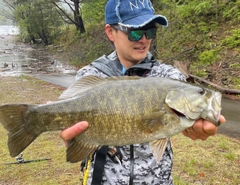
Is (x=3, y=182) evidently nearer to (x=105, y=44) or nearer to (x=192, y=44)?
(x=192, y=44)

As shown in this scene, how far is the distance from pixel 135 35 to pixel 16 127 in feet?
4.44

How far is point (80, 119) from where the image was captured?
2.25 meters

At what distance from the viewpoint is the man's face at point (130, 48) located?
2.78 metres

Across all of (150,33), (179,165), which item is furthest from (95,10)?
(150,33)

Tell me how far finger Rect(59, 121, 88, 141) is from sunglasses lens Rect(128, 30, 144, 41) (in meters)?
1.01

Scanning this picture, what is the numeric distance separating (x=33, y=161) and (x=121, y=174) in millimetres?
4916

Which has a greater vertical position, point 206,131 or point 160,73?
point 160,73

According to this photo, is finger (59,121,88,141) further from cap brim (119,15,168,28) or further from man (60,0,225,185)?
cap brim (119,15,168,28)

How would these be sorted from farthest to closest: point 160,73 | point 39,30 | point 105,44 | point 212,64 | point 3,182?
1. point 39,30
2. point 105,44
3. point 212,64
4. point 3,182
5. point 160,73

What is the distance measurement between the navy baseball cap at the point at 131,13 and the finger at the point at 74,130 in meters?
1.07

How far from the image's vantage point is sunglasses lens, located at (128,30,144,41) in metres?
2.73

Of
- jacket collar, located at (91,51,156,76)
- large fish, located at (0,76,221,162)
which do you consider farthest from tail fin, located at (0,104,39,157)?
jacket collar, located at (91,51,156,76)

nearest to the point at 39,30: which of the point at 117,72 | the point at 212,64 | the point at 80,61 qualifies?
the point at 80,61

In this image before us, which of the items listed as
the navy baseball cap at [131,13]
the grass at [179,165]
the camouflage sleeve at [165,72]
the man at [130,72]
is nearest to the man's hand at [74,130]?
the man at [130,72]
